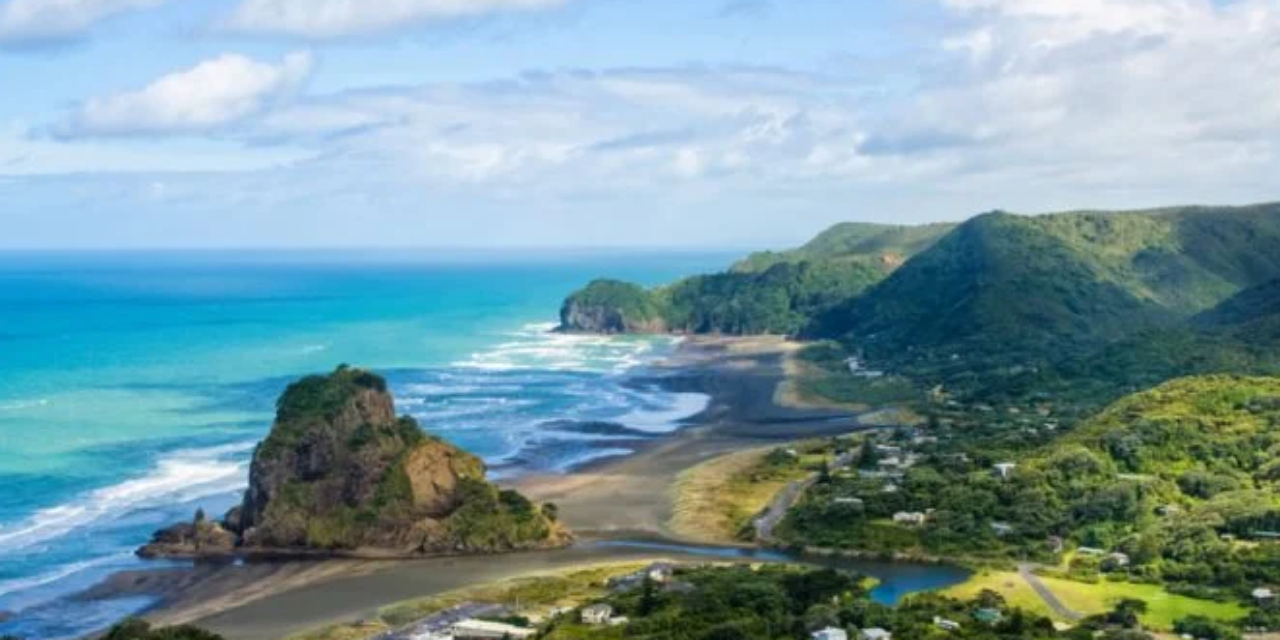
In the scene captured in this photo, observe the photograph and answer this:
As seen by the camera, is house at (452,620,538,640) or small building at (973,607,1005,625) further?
house at (452,620,538,640)

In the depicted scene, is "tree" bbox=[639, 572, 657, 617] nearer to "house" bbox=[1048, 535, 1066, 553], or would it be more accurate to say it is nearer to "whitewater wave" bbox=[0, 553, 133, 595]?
"house" bbox=[1048, 535, 1066, 553]

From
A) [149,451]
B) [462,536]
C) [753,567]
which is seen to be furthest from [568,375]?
[753,567]

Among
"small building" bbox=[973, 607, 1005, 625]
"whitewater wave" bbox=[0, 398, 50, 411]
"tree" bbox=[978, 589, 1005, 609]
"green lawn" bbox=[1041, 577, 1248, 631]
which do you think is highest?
"whitewater wave" bbox=[0, 398, 50, 411]

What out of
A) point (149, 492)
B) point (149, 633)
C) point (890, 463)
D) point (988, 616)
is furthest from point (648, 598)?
point (149, 492)

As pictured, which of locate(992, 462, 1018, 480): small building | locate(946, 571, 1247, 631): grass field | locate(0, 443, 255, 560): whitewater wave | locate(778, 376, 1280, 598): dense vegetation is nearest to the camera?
locate(946, 571, 1247, 631): grass field

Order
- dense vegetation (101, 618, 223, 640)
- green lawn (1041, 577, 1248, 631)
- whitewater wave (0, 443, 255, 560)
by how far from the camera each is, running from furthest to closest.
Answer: whitewater wave (0, 443, 255, 560)
green lawn (1041, 577, 1248, 631)
dense vegetation (101, 618, 223, 640)

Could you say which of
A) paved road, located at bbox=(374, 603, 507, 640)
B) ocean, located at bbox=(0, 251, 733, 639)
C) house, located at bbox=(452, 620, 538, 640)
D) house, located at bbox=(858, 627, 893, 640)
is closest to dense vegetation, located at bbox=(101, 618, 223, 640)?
paved road, located at bbox=(374, 603, 507, 640)
